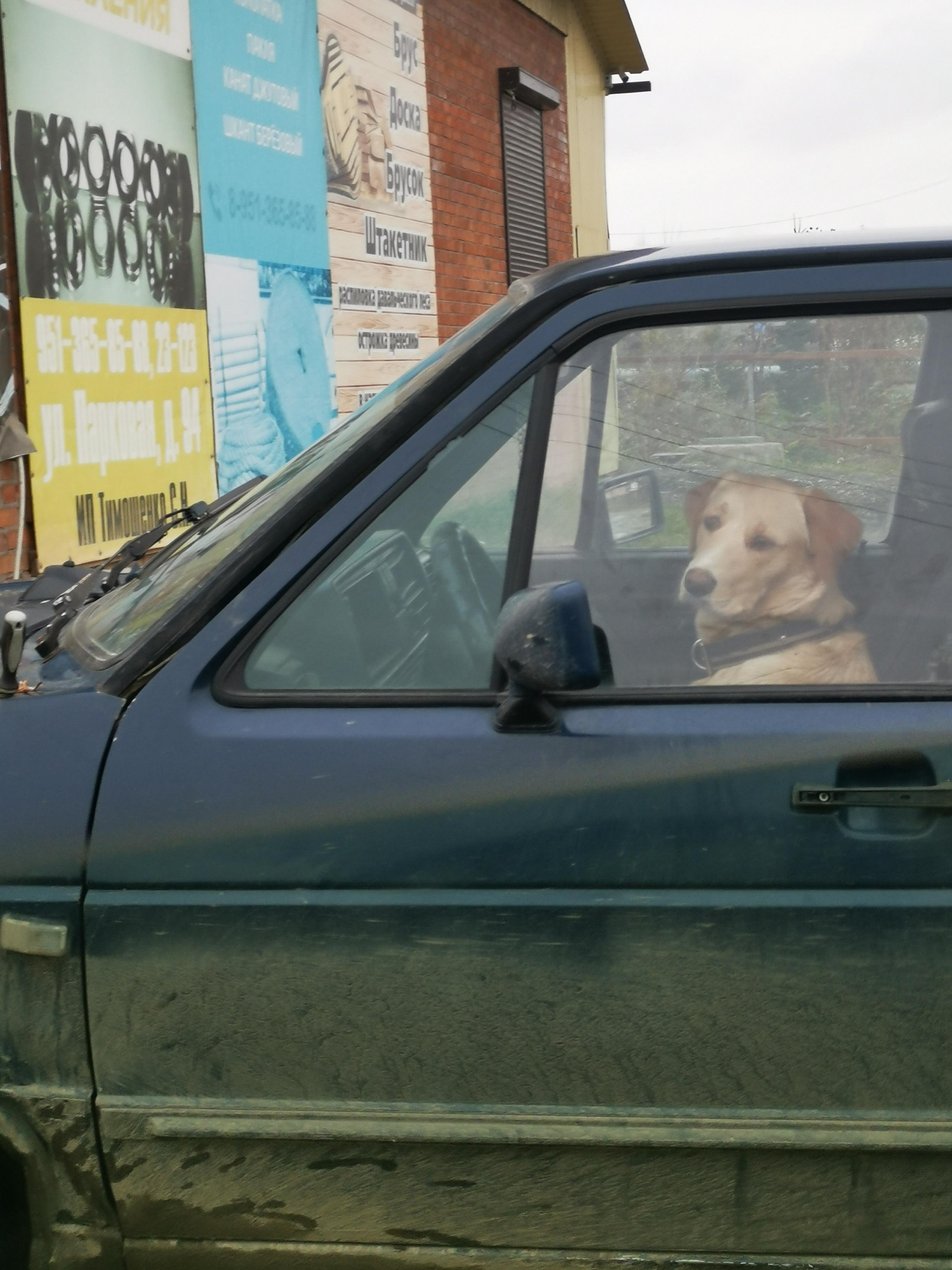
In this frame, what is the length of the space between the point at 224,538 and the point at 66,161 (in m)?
4.12

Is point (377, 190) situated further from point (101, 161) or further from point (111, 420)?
point (111, 420)

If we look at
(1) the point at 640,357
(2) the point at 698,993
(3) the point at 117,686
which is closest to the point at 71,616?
(3) the point at 117,686

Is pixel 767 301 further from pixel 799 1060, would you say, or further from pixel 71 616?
pixel 71 616

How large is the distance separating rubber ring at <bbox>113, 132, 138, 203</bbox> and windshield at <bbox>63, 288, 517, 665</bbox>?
422 centimetres

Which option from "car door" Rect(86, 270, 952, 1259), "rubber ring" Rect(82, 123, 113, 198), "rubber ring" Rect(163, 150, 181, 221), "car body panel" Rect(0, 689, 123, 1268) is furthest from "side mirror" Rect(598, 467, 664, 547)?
"rubber ring" Rect(163, 150, 181, 221)

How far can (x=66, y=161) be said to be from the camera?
230 inches

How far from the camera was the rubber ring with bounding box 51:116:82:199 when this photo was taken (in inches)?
228

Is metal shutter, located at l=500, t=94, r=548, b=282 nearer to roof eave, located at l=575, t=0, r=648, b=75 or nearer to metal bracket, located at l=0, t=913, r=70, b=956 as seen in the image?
roof eave, located at l=575, t=0, r=648, b=75

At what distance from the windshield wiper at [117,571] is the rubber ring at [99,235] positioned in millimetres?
3270

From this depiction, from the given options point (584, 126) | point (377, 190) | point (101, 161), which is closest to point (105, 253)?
point (101, 161)

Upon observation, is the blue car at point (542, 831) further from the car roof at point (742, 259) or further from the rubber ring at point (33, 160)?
the rubber ring at point (33, 160)

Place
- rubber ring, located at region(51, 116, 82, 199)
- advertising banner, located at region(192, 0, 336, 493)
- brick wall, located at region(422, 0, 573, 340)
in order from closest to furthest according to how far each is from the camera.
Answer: rubber ring, located at region(51, 116, 82, 199), advertising banner, located at region(192, 0, 336, 493), brick wall, located at region(422, 0, 573, 340)

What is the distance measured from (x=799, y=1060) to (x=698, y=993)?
158 mm

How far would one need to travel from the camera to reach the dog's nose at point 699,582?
213 cm
